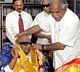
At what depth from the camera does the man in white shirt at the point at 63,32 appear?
356cm

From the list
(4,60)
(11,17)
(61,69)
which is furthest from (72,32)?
(11,17)

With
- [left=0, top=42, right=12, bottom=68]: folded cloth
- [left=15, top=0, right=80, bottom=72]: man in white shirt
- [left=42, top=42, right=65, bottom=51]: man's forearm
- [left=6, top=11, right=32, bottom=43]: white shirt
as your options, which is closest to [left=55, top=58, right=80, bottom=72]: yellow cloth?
[left=15, top=0, right=80, bottom=72]: man in white shirt

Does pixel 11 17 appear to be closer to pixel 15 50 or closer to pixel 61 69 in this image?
pixel 15 50

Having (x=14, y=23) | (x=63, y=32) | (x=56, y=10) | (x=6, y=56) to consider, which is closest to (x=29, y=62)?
(x=6, y=56)

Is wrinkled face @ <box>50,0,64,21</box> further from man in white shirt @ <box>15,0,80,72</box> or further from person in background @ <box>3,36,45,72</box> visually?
person in background @ <box>3,36,45,72</box>

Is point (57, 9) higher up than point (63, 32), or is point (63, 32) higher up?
point (57, 9)

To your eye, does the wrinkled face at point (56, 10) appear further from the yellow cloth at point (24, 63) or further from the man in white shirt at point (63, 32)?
the yellow cloth at point (24, 63)

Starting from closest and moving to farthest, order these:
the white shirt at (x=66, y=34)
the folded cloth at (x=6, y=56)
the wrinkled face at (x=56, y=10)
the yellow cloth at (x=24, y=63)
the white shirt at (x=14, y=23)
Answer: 1. the wrinkled face at (x=56, y=10)
2. the white shirt at (x=66, y=34)
3. the yellow cloth at (x=24, y=63)
4. the folded cloth at (x=6, y=56)
5. the white shirt at (x=14, y=23)

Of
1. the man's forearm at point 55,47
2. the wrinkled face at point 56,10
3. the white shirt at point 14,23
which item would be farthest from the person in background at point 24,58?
the white shirt at point 14,23

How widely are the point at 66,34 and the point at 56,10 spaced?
10.1 inches

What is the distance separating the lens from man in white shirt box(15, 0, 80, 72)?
3561 millimetres

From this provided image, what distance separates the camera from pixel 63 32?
143 inches

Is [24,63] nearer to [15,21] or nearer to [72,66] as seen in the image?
[72,66]

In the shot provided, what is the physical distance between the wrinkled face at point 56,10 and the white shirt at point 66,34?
0.05 meters
